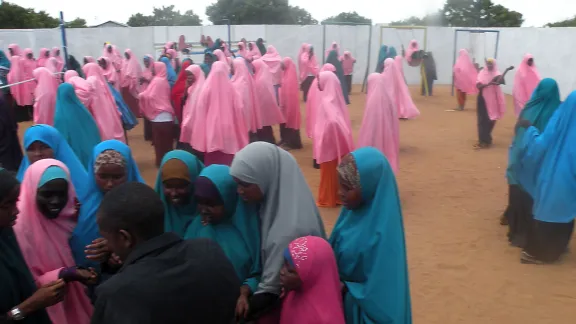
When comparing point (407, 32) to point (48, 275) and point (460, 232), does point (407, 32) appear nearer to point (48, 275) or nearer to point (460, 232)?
point (460, 232)

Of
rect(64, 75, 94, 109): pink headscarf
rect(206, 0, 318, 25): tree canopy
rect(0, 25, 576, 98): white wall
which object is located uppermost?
rect(206, 0, 318, 25): tree canopy

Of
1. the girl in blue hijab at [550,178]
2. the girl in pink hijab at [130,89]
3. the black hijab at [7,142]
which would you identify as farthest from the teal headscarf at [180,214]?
the girl in pink hijab at [130,89]

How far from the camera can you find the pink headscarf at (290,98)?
10234 millimetres

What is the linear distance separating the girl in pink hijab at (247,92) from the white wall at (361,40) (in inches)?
393

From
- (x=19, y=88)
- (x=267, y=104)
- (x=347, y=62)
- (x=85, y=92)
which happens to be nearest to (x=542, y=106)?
(x=267, y=104)

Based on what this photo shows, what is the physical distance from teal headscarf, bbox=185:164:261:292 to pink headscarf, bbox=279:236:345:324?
0.31m

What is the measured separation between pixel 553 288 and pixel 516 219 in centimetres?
108

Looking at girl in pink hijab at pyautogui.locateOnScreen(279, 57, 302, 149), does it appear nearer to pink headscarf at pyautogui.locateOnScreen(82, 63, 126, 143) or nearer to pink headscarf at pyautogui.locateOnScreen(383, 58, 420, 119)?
pink headscarf at pyautogui.locateOnScreen(383, 58, 420, 119)

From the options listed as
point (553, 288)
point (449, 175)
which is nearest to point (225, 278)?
point (553, 288)

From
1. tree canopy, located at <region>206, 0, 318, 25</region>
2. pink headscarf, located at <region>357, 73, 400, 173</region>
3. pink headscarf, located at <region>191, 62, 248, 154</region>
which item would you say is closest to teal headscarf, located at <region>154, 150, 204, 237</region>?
pink headscarf, located at <region>191, 62, 248, 154</region>

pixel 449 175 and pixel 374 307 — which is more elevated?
pixel 374 307

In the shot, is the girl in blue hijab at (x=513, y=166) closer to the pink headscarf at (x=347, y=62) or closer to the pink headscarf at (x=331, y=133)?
the pink headscarf at (x=331, y=133)

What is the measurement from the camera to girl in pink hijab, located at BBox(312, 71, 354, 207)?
266 inches

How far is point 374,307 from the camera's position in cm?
244
